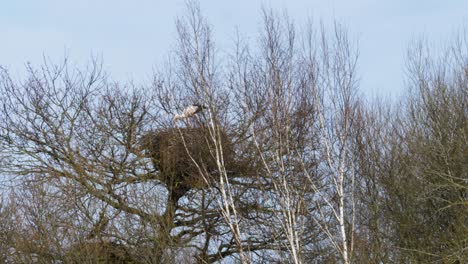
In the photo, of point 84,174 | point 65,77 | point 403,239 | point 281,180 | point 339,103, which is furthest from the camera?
point 403,239

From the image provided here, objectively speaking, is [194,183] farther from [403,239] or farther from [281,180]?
[403,239]

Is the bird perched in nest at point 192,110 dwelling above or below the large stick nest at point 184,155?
above

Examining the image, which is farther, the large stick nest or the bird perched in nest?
the large stick nest

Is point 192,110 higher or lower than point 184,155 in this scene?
higher

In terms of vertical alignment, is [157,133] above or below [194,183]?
above

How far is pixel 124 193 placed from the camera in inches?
573

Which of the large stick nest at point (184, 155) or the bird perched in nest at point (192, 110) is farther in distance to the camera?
the large stick nest at point (184, 155)

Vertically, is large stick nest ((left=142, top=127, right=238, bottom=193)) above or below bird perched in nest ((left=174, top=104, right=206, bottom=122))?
below

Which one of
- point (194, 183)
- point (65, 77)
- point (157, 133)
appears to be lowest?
point (194, 183)

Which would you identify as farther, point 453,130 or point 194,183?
point 453,130

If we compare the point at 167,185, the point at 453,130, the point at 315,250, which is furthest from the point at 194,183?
the point at 453,130

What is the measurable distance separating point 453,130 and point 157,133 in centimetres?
→ 683

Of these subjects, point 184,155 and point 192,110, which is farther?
point 184,155

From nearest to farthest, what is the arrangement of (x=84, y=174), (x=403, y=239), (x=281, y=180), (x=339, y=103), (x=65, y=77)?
(x=281, y=180), (x=339, y=103), (x=84, y=174), (x=65, y=77), (x=403, y=239)
